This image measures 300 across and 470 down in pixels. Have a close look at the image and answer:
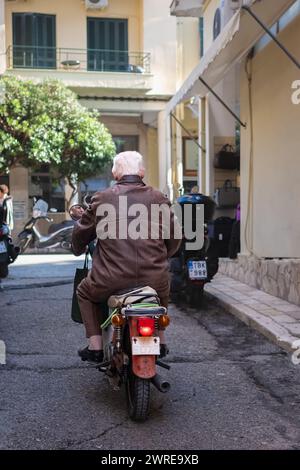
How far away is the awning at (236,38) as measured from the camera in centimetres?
674

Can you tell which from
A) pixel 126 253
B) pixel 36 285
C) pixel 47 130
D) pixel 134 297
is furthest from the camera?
pixel 47 130

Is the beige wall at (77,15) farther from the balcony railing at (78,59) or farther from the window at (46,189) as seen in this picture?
the window at (46,189)

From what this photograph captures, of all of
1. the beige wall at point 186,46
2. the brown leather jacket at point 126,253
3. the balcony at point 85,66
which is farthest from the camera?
the beige wall at point 186,46

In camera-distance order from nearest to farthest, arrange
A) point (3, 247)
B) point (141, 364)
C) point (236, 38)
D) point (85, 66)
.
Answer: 1. point (141, 364)
2. point (236, 38)
3. point (3, 247)
4. point (85, 66)

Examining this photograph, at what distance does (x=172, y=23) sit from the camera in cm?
1962

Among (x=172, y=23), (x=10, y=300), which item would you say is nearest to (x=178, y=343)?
(x=10, y=300)

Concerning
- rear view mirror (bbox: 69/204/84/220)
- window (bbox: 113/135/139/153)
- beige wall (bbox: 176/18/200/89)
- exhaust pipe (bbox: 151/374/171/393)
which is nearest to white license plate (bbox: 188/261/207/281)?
rear view mirror (bbox: 69/204/84/220)

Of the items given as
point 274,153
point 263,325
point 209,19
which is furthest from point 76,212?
point 209,19

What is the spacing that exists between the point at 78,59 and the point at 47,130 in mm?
4521

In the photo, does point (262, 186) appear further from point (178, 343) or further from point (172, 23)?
point (172, 23)

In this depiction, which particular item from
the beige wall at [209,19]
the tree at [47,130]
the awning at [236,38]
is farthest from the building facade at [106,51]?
the awning at [236,38]

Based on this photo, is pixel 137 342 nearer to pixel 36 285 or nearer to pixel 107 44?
pixel 36 285

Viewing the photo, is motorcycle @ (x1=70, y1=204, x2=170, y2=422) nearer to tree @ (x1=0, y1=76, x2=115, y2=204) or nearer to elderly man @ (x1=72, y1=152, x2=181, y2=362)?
elderly man @ (x1=72, y1=152, x2=181, y2=362)

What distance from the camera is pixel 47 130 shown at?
1659 centimetres
